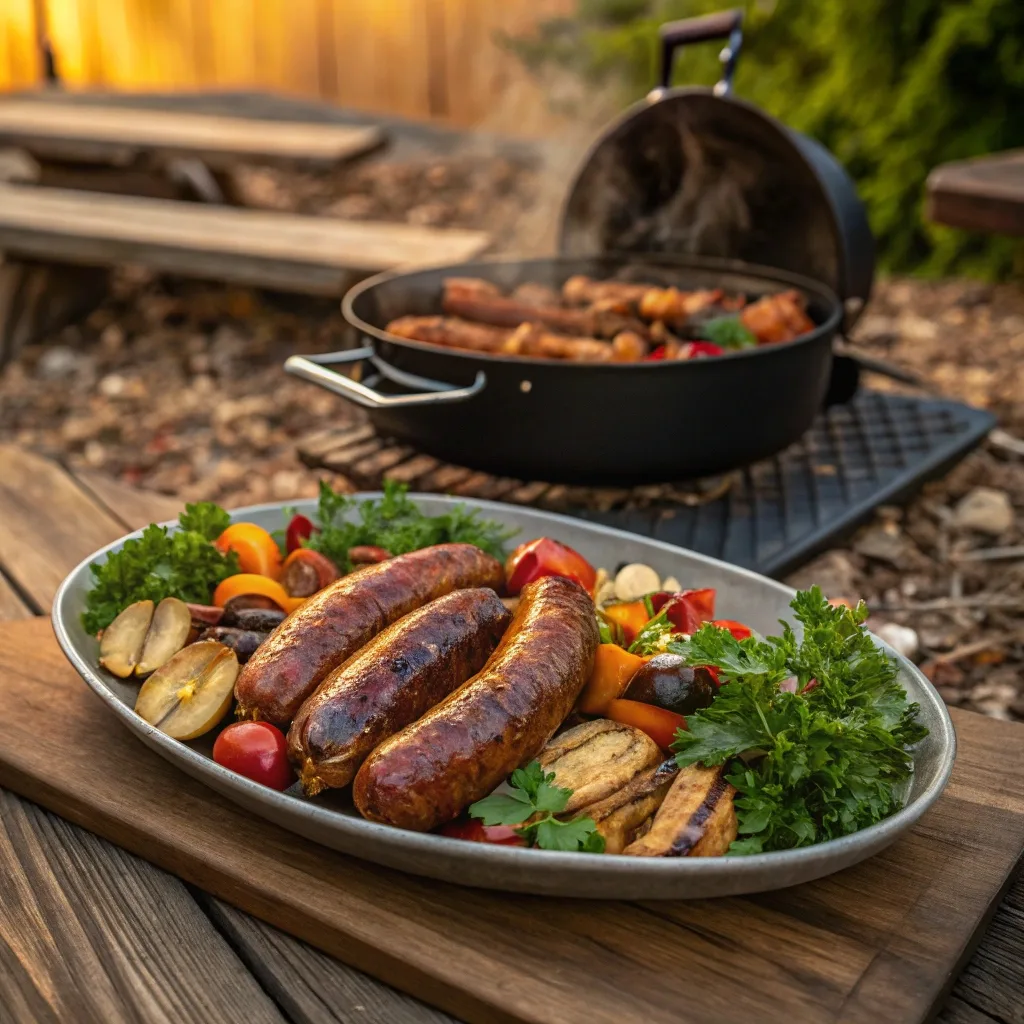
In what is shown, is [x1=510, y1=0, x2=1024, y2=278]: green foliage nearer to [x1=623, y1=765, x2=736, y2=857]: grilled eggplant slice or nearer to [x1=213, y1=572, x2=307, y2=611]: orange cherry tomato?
[x1=213, y1=572, x2=307, y2=611]: orange cherry tomato

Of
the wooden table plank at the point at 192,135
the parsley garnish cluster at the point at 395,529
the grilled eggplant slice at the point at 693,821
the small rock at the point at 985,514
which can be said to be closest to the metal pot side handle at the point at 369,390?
the parsley garnish cluster at the point at 395,529

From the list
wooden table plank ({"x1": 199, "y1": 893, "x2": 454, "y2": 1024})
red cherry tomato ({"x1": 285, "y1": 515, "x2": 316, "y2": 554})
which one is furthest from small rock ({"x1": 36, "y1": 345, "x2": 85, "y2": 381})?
wooden table plank ({"x1": 199, "y1": 893, "x2": 454, "y2": 1024})

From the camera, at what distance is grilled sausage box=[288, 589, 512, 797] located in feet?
5.72

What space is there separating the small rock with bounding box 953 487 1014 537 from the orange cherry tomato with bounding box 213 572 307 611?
266 centimetres

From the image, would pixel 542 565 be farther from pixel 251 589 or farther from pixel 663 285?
pixel 663 285

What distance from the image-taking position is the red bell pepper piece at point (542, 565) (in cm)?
238

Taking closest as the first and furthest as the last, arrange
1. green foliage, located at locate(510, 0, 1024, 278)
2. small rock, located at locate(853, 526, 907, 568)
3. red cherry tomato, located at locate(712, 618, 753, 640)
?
red cherry tomato, located at locate(712, 618, 753, 640) < small rock, located at locate(853, 526, 907, 568) < green foliage, located at locate(510, 0, 1024, 278)

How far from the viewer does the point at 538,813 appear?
1680 millimetres

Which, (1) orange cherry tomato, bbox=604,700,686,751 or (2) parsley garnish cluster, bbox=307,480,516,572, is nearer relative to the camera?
(1) orange cherry tomato, bbox=604,700,686,751

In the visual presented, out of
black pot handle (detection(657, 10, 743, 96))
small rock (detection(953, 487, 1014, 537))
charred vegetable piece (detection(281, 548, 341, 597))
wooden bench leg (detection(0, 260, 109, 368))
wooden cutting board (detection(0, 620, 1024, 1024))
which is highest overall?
black pot handle (detection(657, 10, 743, 96))

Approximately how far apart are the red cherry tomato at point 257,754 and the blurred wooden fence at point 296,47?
7.35 m

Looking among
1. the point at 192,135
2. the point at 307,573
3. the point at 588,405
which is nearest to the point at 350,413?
the point at 192,135

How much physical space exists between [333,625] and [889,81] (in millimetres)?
6029

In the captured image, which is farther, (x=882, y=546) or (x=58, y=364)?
(x=58, y=364)
